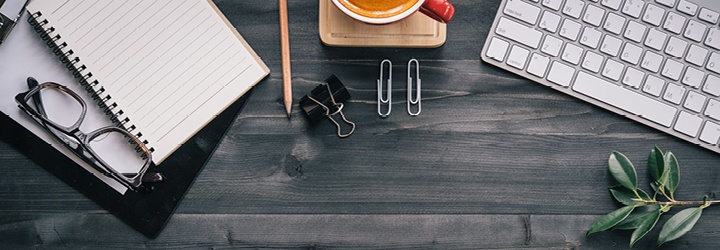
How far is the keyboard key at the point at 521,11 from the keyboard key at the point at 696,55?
0.23m

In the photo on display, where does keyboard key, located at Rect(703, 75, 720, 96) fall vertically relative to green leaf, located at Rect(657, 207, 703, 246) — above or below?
above

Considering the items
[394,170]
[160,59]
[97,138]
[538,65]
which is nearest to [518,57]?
[538,65]

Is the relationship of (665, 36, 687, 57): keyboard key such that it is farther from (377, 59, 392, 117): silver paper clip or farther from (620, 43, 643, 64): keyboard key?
(377, 59, 392, 117): silver paper clip

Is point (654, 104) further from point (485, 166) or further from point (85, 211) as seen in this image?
point (85, 211)

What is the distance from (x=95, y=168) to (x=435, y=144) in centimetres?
51

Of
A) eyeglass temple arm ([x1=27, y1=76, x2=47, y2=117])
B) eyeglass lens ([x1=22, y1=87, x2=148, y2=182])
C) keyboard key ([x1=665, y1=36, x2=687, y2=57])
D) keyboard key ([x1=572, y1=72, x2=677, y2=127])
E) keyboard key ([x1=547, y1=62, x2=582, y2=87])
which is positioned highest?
keyboard key ([x1=665, y1=36, x2=687, y2=57])

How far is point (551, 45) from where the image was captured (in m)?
0.87

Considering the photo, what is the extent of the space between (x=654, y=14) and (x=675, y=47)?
0.06m

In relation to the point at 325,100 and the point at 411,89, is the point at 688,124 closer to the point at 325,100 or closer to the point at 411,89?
the point at 411,89

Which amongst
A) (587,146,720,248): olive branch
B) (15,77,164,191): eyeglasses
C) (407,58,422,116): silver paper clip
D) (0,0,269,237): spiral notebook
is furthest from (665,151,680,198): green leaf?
(15,77,164,191): eyeglasses

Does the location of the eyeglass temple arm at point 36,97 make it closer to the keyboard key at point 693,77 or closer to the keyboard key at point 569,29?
the keyboard key at point 569,29

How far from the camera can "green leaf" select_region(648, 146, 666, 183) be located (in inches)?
34.1

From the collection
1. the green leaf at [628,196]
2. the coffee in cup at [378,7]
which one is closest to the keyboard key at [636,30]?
the green leaf at [628,196]

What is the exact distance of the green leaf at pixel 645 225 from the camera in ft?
2.82
